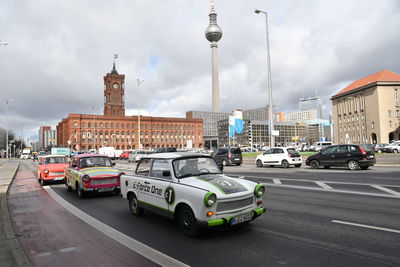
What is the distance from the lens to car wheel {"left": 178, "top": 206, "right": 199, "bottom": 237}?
520 cm

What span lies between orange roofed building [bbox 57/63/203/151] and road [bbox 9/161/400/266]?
101958 millimetres

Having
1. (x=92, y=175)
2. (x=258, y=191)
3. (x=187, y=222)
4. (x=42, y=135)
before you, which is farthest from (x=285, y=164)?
(x=42, y=135)

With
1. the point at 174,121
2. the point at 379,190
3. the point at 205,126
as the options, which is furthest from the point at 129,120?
the point at 379,190

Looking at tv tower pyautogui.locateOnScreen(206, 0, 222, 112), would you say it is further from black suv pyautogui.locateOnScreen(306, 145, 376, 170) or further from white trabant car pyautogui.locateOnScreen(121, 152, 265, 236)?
white trabant car pyautogui.locateOnScreen(121, 152, 265, 236)

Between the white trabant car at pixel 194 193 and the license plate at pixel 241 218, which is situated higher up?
the white trabant car at pixel 194 193

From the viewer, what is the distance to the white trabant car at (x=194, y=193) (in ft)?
16.4

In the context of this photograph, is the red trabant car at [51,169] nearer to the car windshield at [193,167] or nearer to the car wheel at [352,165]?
the car windshield at [193,167]

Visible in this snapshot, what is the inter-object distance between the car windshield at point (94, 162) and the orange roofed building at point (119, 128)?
317 ft

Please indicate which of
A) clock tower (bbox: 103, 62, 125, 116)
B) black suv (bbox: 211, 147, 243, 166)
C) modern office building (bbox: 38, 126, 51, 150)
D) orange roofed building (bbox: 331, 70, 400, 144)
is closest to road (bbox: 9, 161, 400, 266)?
black suv (bbox: 211, 147, 243, 166)

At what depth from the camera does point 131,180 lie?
7.39 meters

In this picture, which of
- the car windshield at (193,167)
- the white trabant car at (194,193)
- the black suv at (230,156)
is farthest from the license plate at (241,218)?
the black suv at (230,156)

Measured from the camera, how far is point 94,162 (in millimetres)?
11492

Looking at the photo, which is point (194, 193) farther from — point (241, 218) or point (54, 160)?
point (54, 160)

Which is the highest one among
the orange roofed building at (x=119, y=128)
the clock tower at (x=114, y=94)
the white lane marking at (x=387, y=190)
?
the clock tower at (x=114, y=94)
